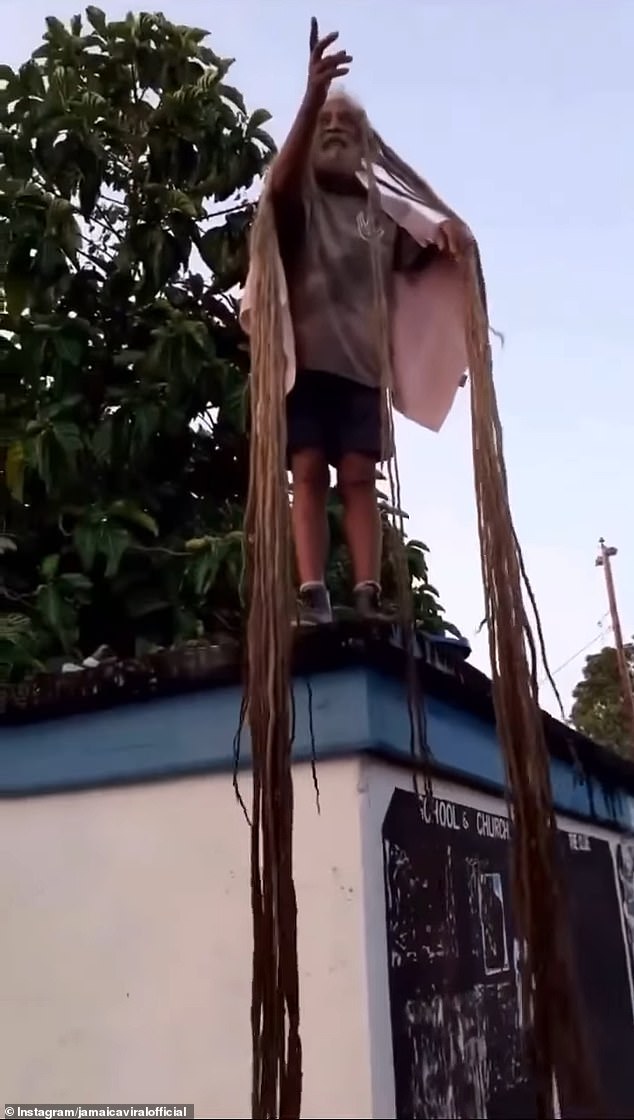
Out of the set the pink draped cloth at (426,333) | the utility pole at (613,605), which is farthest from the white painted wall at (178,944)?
the utility pole at (613,605)

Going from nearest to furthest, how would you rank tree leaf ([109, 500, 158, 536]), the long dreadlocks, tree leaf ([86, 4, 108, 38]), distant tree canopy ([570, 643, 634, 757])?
the long dreadlocks, tree leaf ([109, 500, 158, 536]), tree leaf ([86, 4, 108, 38]), distant tree canopy ([570, 643, 634, 757])

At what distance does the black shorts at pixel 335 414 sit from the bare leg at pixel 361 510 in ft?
0.09

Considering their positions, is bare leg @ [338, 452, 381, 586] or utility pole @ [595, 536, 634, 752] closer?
bare leg @ [338, 452, 381, 586]

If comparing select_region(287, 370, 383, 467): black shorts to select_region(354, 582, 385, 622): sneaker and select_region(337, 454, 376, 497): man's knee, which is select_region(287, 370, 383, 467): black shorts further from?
select_region(354, 582, 385, 622): sneaker

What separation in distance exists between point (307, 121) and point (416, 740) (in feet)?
3.70

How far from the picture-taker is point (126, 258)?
4855mm

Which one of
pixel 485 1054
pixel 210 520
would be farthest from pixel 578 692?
pixel 485 1054

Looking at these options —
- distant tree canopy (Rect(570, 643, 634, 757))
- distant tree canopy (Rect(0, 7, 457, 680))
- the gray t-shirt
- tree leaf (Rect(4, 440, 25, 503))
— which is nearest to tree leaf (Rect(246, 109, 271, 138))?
distant tree canopy (Rect(0, 7, 457, 680))

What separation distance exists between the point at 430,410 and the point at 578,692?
937 inches

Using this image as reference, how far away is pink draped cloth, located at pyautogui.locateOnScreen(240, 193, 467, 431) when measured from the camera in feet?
6.95

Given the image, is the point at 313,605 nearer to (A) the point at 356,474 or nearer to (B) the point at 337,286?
(A) the point at 356,474

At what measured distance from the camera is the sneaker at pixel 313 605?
207 centimetres

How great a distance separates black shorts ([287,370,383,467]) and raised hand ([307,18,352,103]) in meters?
0.54

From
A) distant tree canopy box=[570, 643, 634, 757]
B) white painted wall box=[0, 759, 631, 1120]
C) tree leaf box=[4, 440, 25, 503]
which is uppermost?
distant tree canopy box=[570, 643, 634, 757]
